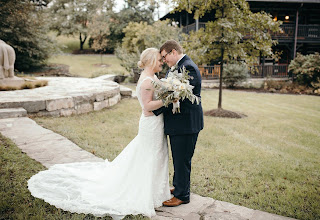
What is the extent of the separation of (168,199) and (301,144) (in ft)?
13.4

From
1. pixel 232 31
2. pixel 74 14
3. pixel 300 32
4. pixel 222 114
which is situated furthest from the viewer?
pixel 74 14

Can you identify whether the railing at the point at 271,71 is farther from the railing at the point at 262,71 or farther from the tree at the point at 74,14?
the tree at the point at 74,14

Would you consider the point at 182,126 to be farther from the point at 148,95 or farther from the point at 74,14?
the point at 74,14

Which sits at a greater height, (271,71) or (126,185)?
(271,71)

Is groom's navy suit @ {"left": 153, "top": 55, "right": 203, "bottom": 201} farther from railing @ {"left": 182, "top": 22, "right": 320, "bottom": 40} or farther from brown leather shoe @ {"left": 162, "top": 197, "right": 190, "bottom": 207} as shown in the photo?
railing @ {"left": 182, "top": 22, "right": 320, "bottom": 40}

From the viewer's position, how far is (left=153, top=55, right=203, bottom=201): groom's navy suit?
110 inches

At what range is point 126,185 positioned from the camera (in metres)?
2.95

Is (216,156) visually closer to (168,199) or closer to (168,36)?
(168,199)

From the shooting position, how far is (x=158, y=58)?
2.85m

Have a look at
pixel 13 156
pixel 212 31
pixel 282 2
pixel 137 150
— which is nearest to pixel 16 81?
pixel 13 156

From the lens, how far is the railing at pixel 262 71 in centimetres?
1744

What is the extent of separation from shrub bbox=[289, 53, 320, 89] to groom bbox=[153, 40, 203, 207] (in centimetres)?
1467

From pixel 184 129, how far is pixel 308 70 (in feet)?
49.7

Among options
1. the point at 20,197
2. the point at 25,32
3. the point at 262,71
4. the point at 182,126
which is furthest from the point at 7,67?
the point at 262,71
